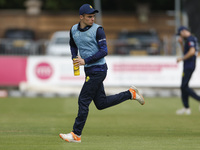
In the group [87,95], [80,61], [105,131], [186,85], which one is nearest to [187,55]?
[186,85]

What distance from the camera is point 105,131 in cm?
970

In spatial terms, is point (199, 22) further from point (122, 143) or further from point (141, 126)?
point (122, 143)

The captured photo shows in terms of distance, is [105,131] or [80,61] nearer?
[80,61]

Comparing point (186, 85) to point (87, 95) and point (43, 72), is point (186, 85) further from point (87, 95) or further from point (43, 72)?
point (43, 72)

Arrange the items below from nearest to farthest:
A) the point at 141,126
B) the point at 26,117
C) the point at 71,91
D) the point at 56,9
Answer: the point at 141,126, the point at 26,117, the point at 71,91, the point at 56,9

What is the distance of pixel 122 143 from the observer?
26.4 ft

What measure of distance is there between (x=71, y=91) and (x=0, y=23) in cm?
1907

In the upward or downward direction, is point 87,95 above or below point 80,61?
below

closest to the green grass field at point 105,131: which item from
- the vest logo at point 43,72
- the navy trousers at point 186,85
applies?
the navy trousers at point 186,85

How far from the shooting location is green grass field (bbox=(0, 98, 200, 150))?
7.80 m

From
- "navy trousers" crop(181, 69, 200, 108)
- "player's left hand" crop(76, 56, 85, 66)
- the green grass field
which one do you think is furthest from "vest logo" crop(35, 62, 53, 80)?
"player's left hand" crop(76, 56, 85, 66)

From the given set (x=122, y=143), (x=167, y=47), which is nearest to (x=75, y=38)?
(x=122, y=143)

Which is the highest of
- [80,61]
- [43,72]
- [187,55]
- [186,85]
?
[80,61]

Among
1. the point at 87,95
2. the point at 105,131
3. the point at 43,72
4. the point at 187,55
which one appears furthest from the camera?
the point at 43,72
